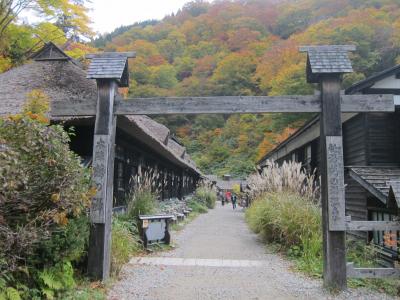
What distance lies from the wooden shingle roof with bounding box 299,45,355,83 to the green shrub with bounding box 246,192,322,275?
312cm

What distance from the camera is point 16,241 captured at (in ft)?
12.0

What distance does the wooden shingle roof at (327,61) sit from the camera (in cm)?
541

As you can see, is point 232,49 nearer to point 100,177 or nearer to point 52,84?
point 52,84

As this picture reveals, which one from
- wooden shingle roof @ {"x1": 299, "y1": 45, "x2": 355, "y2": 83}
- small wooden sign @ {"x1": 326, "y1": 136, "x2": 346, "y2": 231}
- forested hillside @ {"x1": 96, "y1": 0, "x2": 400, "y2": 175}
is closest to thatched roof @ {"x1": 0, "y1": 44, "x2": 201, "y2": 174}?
wooden shingle roof @ {"x1": 299, "y1": 45, "x2": 355, "y2": 83}

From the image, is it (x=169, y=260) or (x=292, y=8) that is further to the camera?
(x=292, y=8)

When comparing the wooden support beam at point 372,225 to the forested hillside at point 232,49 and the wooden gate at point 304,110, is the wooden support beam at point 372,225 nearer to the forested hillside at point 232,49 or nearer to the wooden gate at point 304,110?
the wooden gate at point 304,110

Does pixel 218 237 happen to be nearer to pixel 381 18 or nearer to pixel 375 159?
pixel 375 159

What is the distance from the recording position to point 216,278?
6.09 meters

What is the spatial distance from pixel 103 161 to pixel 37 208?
151cm

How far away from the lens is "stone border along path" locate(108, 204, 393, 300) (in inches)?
202

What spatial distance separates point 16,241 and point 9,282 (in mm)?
560

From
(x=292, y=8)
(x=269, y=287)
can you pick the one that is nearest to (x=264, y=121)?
(x=292, y=8)

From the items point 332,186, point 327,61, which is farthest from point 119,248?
point 327,61

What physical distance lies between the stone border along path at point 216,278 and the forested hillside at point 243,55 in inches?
886
